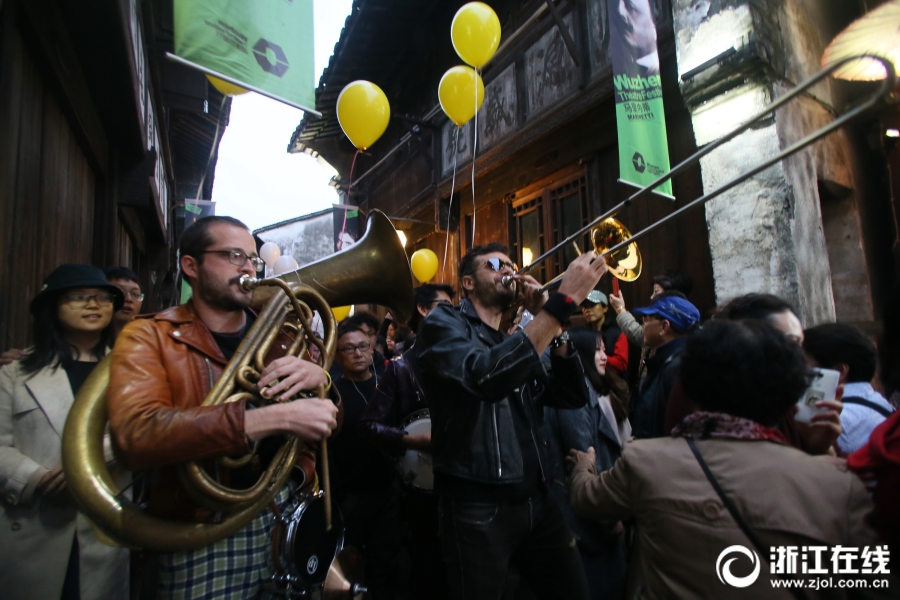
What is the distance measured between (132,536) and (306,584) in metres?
0.61

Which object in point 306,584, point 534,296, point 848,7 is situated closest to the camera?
point 306,584

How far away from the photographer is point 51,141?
10.0 feet

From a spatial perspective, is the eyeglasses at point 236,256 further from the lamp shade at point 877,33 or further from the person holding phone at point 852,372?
the lamp shade at point 877,33

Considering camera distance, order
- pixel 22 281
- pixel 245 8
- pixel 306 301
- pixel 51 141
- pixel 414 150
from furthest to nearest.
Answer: pixel 414 150, pixel 245 8, pixel 51 141, pixel 22 281, pixel 306 301

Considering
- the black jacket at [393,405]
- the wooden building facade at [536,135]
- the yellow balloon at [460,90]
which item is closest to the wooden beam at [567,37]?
the wooden building facade at [536,135]

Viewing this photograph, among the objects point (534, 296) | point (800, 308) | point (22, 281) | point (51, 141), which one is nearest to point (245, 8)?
point (51, 141)

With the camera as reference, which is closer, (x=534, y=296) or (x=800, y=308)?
(x=534, y=296)

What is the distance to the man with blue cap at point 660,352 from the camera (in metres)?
2.46

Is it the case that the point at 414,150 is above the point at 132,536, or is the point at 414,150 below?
above

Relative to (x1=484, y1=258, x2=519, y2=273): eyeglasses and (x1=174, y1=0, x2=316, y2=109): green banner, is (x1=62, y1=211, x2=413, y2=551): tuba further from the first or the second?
(x1=174, y1=0, x2=316, y2=109): green banner

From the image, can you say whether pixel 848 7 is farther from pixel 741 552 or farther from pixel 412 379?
pixel 741 552

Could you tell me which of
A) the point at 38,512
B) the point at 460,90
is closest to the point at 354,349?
the point at 38,512

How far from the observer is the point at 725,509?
133cm

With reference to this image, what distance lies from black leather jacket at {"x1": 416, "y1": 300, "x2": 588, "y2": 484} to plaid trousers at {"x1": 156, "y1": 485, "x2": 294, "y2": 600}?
29.0 inches
